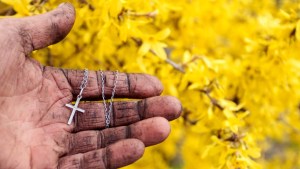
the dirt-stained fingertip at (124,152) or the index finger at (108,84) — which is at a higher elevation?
the index finger at (108,84)

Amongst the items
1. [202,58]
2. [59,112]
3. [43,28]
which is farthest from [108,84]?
[202,58]

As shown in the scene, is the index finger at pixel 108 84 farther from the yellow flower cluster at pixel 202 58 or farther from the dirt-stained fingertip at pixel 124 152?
the dirt-stained fingertip at pixel 124 152

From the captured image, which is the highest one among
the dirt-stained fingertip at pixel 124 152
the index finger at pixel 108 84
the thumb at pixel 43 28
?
the thumb at pixel 43 28

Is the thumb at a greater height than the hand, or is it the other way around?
the thumb

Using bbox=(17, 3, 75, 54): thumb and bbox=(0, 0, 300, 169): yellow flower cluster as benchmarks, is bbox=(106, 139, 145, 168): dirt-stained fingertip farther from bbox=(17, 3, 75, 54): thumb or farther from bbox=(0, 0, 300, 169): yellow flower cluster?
bbox=(17, 3, 75, 54): thumb

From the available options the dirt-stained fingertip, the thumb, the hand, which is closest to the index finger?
the hand

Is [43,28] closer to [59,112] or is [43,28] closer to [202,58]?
[59,112]

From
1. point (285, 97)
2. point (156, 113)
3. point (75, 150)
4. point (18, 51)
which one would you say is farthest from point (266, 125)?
point (18, 51)

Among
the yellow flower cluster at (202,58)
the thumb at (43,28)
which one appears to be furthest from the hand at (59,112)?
the yellow flower cluster at (202,58)
